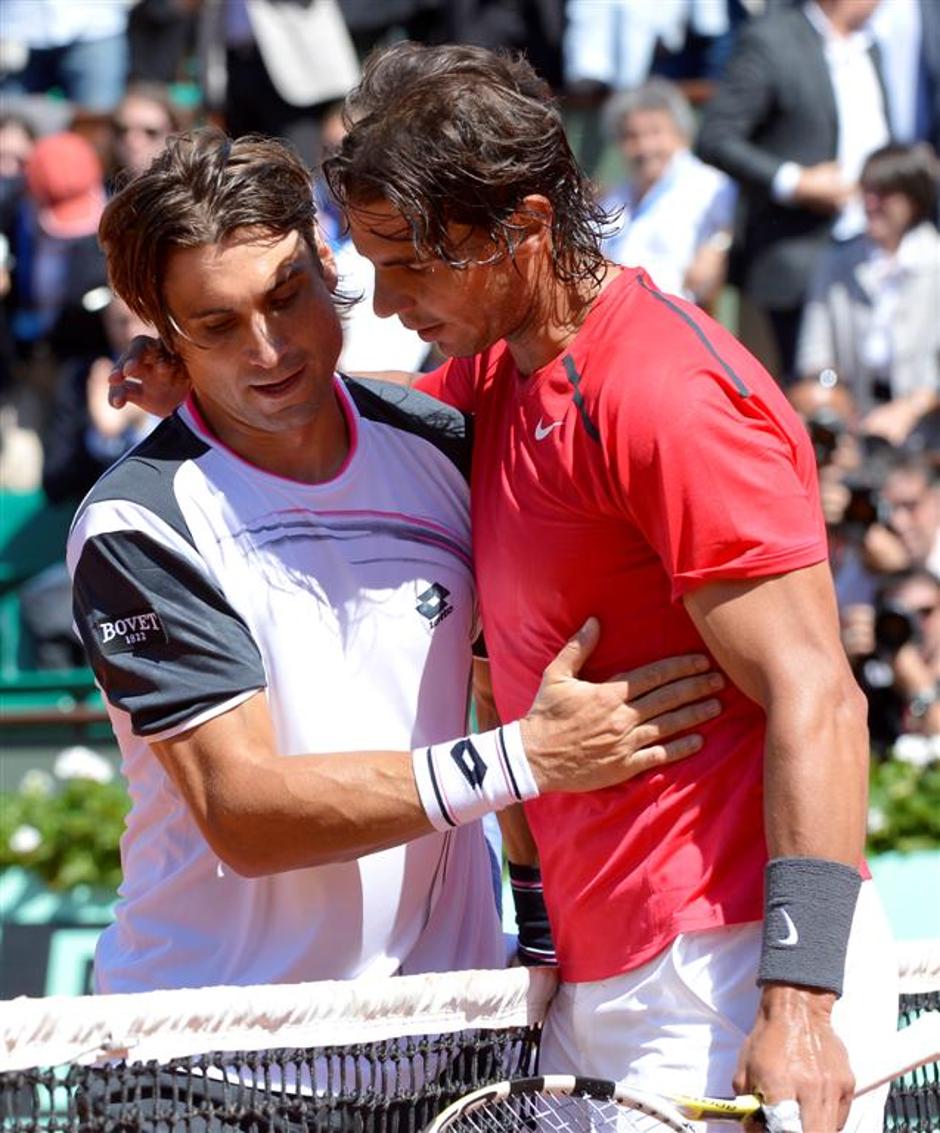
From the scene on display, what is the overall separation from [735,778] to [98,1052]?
0.96m

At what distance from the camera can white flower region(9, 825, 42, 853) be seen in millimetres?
6027

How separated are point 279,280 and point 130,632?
599 mm

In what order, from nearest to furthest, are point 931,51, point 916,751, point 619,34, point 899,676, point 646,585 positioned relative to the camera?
point 646,585
point 916,751
point 899,676
point 931,51
point 619,34

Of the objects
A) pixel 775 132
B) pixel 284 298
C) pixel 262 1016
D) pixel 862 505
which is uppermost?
pixel 775 132

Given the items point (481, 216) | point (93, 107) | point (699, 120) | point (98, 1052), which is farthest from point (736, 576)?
point (93, 107)

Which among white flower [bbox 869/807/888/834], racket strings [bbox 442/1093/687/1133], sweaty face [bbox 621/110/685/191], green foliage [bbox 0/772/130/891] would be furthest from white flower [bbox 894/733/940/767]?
racket strings [bbox 442/1093/687/1133]

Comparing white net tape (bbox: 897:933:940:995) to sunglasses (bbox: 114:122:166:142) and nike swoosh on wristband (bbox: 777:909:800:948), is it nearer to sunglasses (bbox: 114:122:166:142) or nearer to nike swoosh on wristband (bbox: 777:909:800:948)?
nike swoosh on wristband (bbox: 777:909:800:948)

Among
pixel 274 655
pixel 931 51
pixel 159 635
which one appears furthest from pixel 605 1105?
pixel 931 51

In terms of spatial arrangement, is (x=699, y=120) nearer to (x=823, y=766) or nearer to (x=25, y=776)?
(x=25, y=776)

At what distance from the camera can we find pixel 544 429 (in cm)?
282

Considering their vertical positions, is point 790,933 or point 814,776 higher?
point 814,776

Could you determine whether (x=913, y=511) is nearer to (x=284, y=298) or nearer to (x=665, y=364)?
(x=284, y=298)

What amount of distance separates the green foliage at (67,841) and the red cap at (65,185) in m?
3.50

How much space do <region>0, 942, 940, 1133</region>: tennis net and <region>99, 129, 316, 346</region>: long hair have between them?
1.07m
